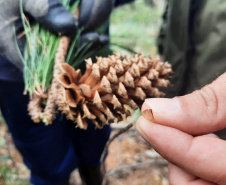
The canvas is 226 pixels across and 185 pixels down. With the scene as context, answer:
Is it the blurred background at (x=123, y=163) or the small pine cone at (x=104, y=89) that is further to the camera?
the blurred background at (x=123, y=163)

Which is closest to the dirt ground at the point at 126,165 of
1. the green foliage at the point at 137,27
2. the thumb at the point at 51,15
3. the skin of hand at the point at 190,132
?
the thumb at the point at 51,15

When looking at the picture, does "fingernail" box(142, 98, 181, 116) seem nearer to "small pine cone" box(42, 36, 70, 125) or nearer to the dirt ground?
"small pine cone" box(42, 36, 70, 125)

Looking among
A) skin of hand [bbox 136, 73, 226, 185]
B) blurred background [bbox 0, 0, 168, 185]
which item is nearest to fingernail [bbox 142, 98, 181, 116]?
skin of hand [bbox 136, 73, 226, 185]

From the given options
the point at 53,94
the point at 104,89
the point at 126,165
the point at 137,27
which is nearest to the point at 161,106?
the point at 104,89

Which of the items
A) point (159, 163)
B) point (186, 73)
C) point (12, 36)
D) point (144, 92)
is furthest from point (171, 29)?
point (159, 163)

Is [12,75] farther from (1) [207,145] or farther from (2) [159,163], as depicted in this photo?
(2) [159,163]

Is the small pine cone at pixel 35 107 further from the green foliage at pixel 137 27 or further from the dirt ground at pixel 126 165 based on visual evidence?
the green foliage at pixel 137 27
